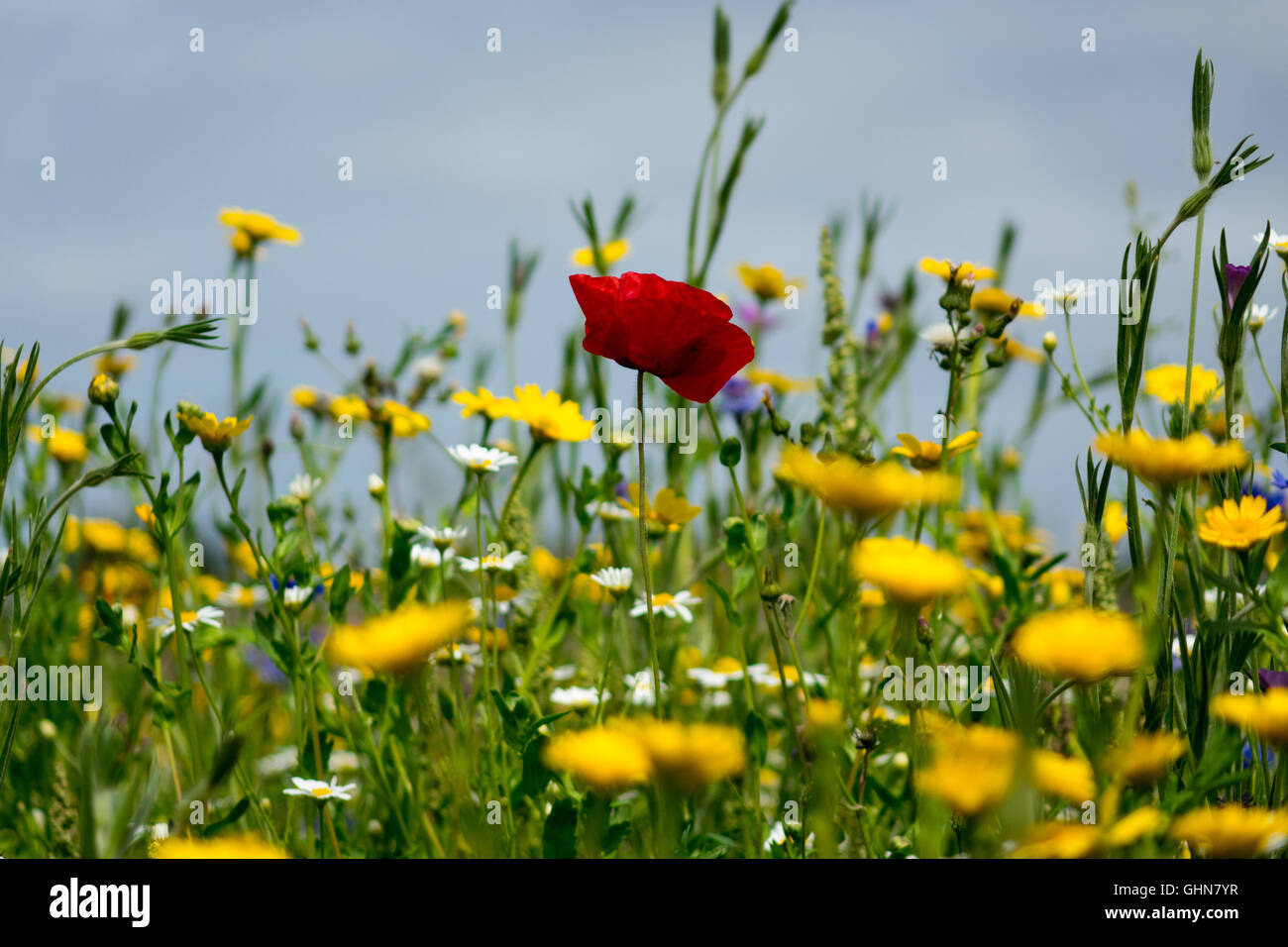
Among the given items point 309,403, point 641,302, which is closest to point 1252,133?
point 641,302

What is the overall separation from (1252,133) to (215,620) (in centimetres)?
120

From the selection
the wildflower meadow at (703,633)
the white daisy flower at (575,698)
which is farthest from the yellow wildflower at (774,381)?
the white daisy flower at (575,698)

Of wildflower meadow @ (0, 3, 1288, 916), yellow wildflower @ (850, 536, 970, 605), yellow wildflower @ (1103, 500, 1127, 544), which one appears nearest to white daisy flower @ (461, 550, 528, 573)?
wildflower meadow @ (0, 3, 1288, 916)

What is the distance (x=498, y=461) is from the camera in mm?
1109

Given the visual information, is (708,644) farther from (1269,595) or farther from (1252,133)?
(1252,133)

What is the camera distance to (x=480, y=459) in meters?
→ 1.07

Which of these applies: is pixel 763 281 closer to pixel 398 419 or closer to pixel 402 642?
pixel 398 419

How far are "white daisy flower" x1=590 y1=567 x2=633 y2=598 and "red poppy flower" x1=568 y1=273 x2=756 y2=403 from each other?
0.28 metres

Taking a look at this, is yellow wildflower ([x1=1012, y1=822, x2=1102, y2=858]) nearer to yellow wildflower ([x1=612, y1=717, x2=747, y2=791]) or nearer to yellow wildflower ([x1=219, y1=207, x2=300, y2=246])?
yellow wildflower ([x1=612, y1=717, x2=747, y2=791])

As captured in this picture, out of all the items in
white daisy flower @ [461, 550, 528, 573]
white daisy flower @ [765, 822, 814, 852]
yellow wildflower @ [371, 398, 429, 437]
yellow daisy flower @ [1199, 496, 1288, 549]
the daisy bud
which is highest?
the daisy bud

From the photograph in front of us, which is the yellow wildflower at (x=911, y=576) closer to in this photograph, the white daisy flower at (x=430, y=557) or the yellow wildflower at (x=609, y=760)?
the yellow wildflower at (x=609, y=760)

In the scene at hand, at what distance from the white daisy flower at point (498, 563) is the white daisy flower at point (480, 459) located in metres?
0.10

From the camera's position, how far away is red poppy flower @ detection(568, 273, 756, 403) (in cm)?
79

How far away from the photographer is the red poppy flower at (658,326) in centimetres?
79
